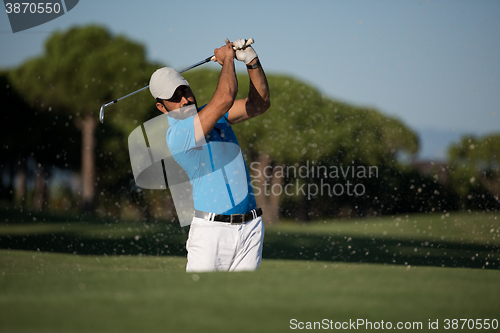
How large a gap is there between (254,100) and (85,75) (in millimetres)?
18606

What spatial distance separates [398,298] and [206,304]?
85cm

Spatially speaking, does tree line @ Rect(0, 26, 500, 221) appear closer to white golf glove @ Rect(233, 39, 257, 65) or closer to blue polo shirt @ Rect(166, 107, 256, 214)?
white golf glove @ Rect(233, 39, 257, 65)

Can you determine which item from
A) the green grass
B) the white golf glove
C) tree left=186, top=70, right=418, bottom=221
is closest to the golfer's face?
the white golf glove

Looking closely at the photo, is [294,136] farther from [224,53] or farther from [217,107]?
[217,107]

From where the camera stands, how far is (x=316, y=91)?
26516mm

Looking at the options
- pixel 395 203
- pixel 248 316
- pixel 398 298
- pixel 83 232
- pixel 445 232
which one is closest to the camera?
pixel 248 316

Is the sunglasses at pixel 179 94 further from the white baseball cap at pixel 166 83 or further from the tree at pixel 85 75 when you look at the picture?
the tree at pixel 85 75

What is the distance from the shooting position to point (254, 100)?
13.4 ft

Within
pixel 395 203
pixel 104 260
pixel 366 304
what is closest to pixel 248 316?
pixel 366 304

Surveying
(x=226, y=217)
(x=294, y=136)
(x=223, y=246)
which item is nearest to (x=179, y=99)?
(x=226, y=217)

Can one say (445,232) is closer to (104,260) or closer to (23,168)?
(104,260)

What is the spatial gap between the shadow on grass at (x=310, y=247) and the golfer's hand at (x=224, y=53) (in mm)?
6489

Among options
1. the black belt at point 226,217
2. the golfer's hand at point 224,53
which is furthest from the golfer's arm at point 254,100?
the black belt at point 226,217

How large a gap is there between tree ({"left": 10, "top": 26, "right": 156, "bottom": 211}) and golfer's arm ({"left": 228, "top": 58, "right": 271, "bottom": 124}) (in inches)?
719
